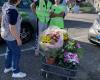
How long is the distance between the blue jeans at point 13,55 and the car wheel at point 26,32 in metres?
2.35

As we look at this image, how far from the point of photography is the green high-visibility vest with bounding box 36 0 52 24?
6.27 meters

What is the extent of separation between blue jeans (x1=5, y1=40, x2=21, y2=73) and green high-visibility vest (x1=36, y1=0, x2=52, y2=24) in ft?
3.60

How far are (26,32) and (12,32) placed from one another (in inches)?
126

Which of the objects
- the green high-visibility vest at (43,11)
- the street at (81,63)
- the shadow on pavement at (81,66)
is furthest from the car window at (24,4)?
the green high-visibility vest at (43,11)

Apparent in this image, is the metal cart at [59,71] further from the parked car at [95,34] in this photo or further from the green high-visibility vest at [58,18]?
the parked car at [95,34]

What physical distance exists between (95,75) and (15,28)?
2.17 m

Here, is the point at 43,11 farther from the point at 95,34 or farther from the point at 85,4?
the point at 85,4

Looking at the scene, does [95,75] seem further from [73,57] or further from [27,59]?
[27,59]

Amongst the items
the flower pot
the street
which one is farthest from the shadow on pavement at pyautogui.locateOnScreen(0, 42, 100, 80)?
the flower pot

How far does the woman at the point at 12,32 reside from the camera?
5.18m

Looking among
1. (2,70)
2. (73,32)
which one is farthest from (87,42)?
(2,70)

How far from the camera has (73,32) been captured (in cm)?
1082

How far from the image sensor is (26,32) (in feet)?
27.6

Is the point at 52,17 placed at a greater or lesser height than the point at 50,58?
greater
